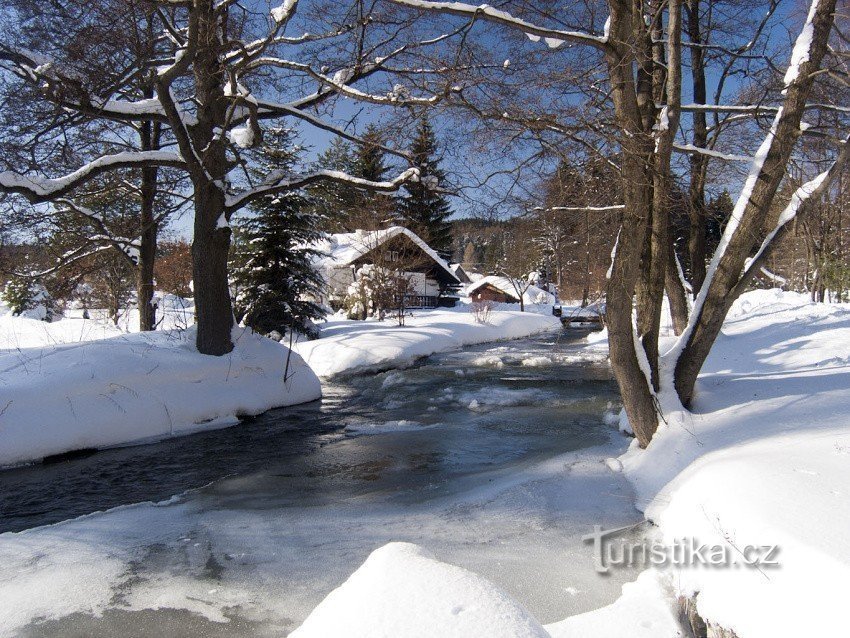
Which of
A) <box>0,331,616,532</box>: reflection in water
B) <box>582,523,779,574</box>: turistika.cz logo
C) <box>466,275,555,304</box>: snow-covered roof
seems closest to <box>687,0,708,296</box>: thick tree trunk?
<box>0,331,616,532</box>: reflection in water

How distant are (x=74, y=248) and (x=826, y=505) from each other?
15.7 metres

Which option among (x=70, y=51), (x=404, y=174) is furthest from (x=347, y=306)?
(x=70, y=51)

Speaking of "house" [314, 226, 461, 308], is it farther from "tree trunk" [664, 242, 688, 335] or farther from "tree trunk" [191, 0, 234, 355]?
"tree trunk" [664, 242, 688, 335]

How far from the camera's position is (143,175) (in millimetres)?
13258

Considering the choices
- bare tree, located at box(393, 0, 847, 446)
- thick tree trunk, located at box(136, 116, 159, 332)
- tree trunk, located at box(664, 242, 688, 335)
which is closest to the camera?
bare tree, located at box(393, 0, 847, 446)

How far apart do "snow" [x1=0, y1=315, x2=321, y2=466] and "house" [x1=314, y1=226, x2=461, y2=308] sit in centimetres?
956

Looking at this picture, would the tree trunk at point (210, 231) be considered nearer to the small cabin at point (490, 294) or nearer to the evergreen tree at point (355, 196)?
the evergreen tree at point (355, 196)

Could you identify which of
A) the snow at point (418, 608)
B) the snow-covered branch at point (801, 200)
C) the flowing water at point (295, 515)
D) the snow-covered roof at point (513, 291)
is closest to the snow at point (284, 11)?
the flowing water at point (295, 515)

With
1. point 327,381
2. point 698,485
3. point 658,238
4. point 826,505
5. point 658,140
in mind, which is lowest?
point 327,381

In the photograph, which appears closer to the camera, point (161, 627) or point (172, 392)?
point (161, 627)

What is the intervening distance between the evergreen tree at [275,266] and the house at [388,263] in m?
1.27

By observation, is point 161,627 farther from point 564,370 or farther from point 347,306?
point 347,306

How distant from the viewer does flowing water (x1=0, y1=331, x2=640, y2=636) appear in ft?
10.0

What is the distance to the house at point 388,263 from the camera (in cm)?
2289
